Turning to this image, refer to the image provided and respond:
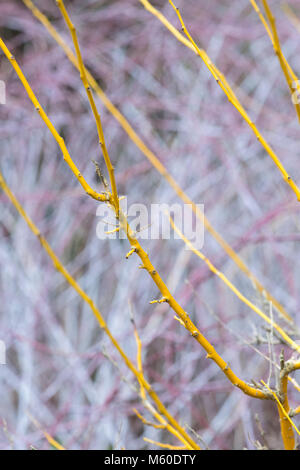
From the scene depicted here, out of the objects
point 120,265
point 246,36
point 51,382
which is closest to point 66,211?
point 120,265

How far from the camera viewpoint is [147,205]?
1.40 meters

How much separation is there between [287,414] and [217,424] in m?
0.63

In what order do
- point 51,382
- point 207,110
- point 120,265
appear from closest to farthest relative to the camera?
point 51,382, point 120,265, point 207,110

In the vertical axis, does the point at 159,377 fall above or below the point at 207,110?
below

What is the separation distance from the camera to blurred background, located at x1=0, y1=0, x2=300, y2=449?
1.11 metres

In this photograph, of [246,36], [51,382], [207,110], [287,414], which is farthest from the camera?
[246,36]

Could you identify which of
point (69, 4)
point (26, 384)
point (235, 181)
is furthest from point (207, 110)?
point (26, 384)

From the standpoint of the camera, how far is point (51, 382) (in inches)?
47.8

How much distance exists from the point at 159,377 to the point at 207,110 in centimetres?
85

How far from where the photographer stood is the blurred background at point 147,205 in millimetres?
1106

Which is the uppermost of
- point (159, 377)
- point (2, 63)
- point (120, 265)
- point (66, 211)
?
point (2, 63)

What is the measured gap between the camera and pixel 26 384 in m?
1.17
